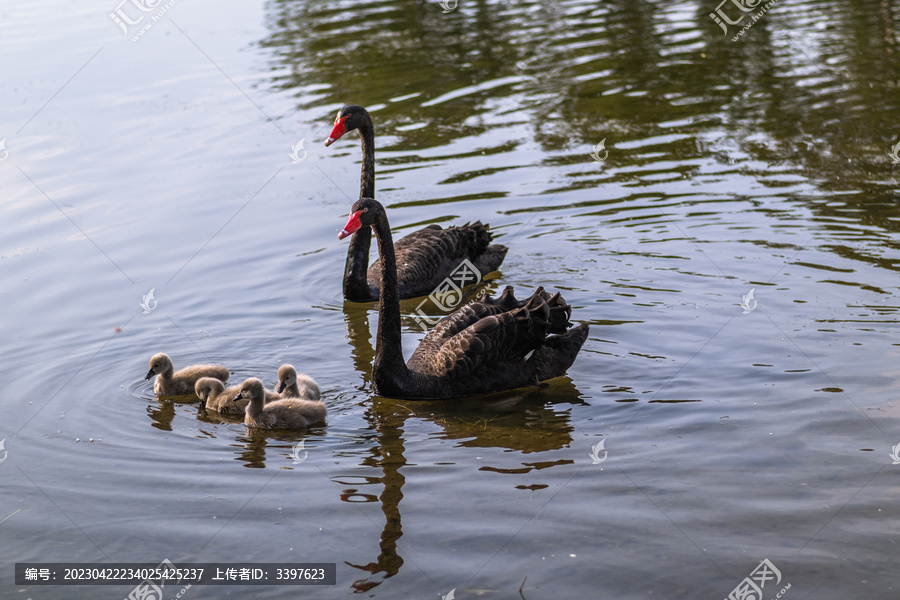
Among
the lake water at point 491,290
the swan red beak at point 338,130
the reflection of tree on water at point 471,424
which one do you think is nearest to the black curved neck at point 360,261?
the lake water at point 491,290

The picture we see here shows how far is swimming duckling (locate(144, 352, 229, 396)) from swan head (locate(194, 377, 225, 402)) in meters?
0.22

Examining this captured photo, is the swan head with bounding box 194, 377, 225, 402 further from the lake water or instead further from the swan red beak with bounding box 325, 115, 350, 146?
the swan red beak with bounding box 325, 115, 350, 146

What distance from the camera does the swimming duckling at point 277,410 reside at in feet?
18.2

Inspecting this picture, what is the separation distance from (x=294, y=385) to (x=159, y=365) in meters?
0.91

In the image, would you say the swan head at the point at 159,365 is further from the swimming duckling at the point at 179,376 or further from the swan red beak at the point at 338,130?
the swan red beak at the point at 338,130

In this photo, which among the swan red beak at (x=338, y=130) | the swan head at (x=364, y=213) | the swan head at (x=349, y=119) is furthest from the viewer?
the swan head at (x=349, y=119)

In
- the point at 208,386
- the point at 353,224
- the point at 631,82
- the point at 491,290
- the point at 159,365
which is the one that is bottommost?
the point at 491,290

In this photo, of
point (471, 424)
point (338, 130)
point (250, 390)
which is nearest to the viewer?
point (250, 390)

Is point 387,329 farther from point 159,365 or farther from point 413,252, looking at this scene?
point 413,252

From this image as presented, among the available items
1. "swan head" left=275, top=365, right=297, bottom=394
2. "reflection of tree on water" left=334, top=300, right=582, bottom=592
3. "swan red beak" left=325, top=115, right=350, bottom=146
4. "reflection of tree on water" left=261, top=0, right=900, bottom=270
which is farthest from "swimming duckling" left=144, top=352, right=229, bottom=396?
"reflection of tree on water" left=261, top=0, right=900, bottom=270

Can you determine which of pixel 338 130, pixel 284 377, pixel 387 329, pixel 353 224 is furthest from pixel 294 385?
pixel 338 130

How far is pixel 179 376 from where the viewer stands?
6.11 meters

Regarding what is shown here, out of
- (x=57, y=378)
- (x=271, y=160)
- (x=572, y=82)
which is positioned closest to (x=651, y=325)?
(x=57, y=378)

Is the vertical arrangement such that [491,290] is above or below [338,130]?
below
